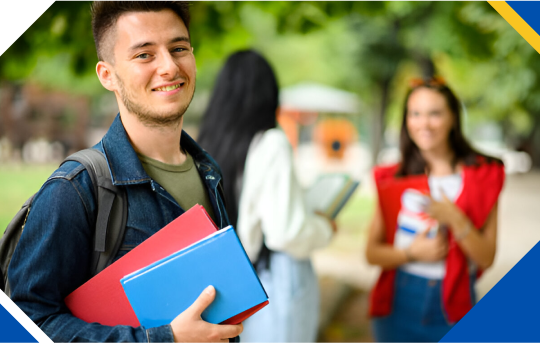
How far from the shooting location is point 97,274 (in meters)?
1.16

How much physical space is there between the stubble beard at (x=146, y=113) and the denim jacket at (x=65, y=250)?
12cm

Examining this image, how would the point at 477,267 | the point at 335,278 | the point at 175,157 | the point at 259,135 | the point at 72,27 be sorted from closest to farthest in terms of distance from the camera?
the point at 175,157 → the point at 259,135 → the point at 477,267 → the point at 72,27 → the point at 335,278

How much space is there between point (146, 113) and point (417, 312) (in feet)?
6.33

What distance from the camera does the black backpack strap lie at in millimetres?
1143

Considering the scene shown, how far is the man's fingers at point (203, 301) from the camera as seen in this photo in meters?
1.14

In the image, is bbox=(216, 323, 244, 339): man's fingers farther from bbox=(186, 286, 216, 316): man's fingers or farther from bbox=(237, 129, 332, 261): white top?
bbox=(237, 129, 332, 261): white top

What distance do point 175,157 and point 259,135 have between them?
3.36 ft

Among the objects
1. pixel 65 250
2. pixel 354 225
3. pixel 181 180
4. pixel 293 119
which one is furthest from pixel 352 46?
pixel 65 250

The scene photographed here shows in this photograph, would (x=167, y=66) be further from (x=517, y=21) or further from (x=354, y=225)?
(x=354, y=225)

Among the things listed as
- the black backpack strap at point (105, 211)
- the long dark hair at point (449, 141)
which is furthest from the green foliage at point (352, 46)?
the black backpack strap at point (105, 211)

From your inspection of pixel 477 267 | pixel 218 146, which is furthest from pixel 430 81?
pixel 218 146

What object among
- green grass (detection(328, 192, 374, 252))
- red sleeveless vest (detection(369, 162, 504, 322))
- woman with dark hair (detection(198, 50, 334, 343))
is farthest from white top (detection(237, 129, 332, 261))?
green grass (detection(328, 192, 374, 252))

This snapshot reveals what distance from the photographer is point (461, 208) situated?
2518 millimetres

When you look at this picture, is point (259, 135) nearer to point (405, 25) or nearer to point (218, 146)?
point (218, 146)
